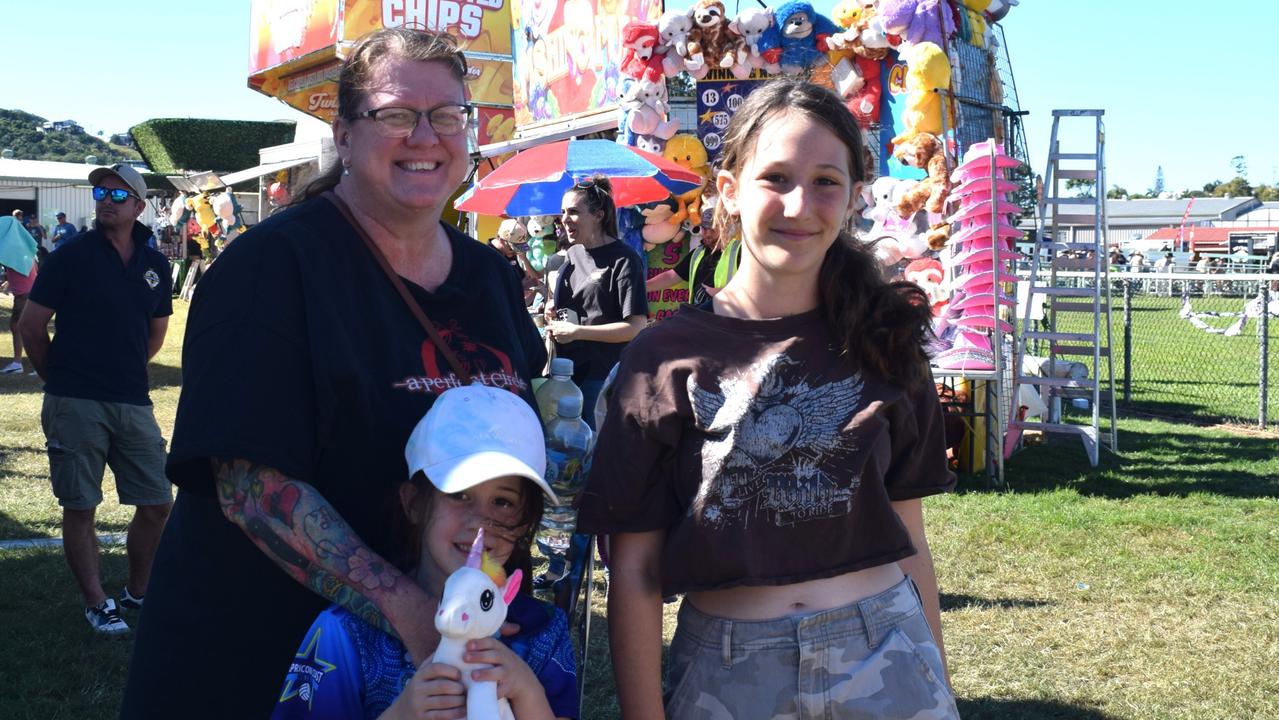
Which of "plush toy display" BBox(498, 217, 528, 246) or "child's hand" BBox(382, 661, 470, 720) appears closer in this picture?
"child's hand" BBox(382, 661, 470, 720)

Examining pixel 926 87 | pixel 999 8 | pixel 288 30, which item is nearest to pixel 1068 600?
pixel 926 87

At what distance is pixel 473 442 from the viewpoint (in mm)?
1746

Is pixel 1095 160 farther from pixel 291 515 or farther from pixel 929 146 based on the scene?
pixel 291 515

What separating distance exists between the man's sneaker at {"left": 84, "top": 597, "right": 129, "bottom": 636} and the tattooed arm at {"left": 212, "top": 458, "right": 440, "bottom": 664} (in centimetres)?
388

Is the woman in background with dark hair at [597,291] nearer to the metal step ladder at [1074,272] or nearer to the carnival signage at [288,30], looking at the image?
the metal step ladder at [1074,272]

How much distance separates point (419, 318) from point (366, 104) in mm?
381

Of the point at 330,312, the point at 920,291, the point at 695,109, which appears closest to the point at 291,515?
the point at 330,312

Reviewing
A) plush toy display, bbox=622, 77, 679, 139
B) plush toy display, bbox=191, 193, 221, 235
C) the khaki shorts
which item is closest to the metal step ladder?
plush toy display, bbox=622, 77, 679, 139

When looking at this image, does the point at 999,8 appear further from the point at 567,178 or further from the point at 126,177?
the point at 126,177

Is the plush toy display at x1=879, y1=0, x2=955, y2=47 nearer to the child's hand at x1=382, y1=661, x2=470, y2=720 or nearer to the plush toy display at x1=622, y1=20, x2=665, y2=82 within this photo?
the plush toy display at x1=622, y1=20, x2=665, y2=82

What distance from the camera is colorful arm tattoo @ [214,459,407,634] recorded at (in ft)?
5.53

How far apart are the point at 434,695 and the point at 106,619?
13.9ft

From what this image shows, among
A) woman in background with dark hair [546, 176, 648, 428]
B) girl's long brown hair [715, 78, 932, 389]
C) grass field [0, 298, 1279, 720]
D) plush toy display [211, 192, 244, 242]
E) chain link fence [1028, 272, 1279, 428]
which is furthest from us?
plush toy display [211, 192, 244, 242]

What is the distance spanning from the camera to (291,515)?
1706mm
